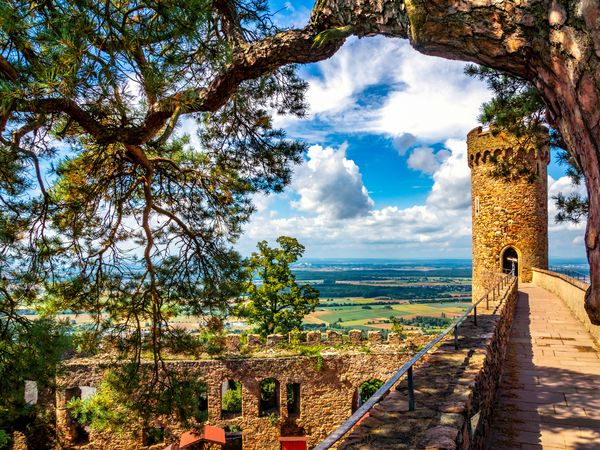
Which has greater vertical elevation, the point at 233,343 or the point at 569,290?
the point at 569,290

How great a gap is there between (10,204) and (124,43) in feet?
7.74

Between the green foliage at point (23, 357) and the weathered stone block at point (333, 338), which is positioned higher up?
the green foliage at point (23, 357)

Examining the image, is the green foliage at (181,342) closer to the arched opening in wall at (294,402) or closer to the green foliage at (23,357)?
the green foliage at (23,357)

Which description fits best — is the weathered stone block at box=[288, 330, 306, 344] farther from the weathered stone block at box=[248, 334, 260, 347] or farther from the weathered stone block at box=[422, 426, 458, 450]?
the weathered stone block at box=[422, 426, 458, 450]

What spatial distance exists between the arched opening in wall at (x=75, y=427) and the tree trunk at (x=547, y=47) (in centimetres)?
1508

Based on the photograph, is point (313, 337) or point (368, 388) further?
point (368, 388)

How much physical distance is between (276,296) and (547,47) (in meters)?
16.3

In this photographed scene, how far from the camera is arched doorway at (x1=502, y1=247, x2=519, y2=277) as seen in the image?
1817 cm

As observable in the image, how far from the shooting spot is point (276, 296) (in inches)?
699

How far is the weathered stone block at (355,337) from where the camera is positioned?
14.9m

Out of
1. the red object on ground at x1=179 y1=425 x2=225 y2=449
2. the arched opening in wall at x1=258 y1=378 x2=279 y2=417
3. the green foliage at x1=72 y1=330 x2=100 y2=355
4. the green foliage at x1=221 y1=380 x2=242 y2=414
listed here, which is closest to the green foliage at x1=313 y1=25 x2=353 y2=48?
the green foliage at x1=72 y1=330 x2=100 y2=355

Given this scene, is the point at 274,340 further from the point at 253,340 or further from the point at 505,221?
the point at 505,221

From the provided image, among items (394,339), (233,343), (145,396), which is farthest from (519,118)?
(233,343)

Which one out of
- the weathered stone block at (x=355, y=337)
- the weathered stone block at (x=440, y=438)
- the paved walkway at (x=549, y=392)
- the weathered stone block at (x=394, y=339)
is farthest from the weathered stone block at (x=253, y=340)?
the weathered stone block at (x=440, y=438)
